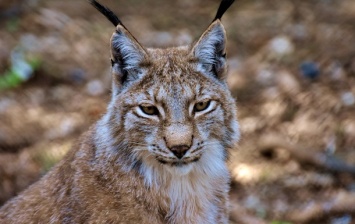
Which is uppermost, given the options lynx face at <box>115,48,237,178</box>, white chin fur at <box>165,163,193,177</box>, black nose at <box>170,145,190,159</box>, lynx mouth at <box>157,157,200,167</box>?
lynx face at <box>115,48,237,178</box>

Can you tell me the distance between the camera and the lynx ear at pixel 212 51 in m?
4.62

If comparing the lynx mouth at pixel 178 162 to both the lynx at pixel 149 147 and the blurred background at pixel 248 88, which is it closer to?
the lynx at pixel 149 147

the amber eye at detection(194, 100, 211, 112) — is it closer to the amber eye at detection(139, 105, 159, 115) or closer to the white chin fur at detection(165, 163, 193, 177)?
the amber eye at detection(139, 105, 159, 115)

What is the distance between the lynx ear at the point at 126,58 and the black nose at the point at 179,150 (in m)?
0.64

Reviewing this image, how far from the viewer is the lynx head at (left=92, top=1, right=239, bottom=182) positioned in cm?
435

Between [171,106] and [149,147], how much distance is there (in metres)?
0.29

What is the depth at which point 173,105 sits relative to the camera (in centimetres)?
439

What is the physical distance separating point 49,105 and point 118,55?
11.9 ft

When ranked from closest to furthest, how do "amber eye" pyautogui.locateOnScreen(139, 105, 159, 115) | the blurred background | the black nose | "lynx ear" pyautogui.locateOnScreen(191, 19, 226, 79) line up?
1. the black nose
2. "amber eye" pyautogui.locateOnScreen(139, 105, 159, 115)
3. "lynx ear" pyautogui.locateOnScreen(191, 19, 226, 79)
4. the blurred background

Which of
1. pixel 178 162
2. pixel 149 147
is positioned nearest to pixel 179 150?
pixel 178 162

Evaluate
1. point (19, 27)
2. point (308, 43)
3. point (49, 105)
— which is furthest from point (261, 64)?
point (19, 27)

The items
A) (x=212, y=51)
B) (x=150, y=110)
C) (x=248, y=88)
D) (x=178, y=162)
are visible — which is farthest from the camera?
(x=248, y=88)

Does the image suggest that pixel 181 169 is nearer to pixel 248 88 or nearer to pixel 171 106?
pixel 171 106

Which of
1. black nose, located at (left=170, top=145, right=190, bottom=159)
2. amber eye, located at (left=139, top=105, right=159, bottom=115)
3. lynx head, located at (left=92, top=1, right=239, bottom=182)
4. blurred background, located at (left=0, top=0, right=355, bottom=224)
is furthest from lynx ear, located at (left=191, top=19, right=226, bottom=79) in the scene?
blurred background, located at (left=0, top=0, right=355, bottom=224)
